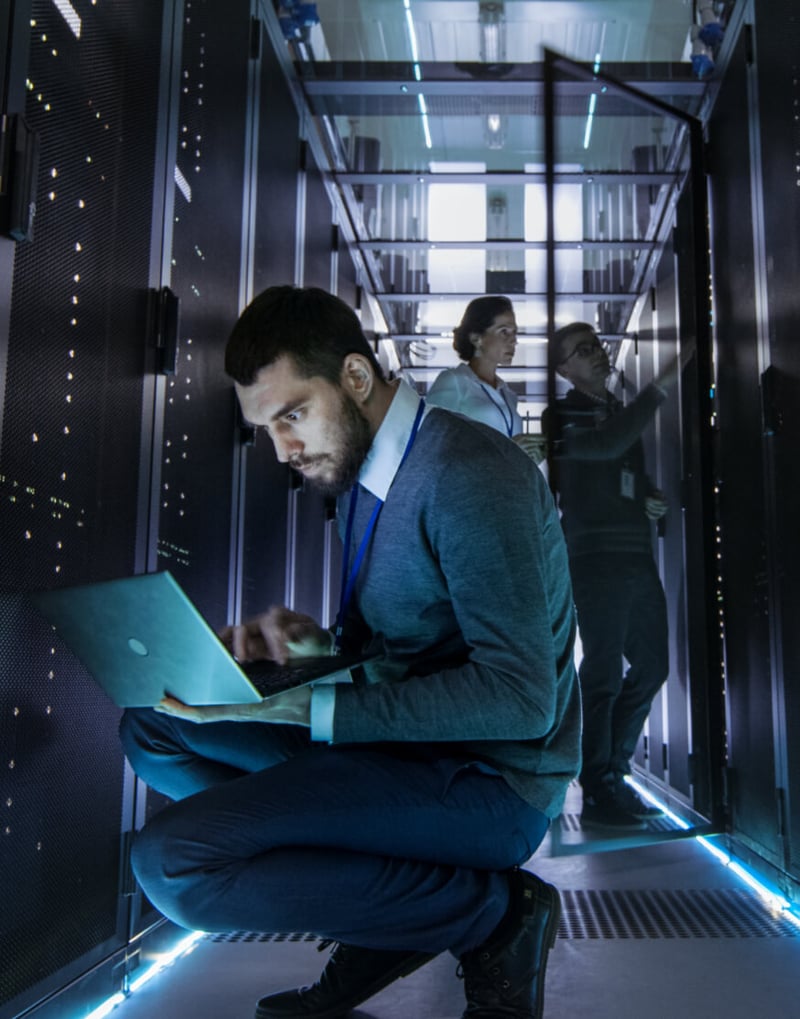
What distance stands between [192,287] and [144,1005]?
5.34ft

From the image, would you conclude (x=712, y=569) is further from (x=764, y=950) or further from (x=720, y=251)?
(x=764, y=950)

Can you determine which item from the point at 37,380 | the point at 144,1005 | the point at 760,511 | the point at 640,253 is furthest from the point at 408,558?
the point at 640,253

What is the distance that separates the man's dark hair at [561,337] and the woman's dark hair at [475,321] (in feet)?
1.35

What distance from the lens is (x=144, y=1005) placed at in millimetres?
1840

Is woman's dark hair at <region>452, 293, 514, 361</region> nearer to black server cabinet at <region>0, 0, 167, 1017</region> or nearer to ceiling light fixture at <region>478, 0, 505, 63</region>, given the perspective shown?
ceiling light fixture at <region>478, 0, 505, 63</region>

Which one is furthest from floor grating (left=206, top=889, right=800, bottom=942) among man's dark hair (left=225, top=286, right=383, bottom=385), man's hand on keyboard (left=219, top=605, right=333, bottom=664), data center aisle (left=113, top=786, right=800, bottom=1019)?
man's dark hair (left=225, top=286, right=383, bottom=385)

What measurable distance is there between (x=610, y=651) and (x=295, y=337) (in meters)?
2.26

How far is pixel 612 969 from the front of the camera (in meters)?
2.03

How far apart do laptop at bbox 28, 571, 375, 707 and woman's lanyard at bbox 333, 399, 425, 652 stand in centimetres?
15

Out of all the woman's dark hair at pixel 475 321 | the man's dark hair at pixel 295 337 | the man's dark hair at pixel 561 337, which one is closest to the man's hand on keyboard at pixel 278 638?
the man's dark hair at pixel 295 337

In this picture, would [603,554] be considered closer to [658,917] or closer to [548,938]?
[658,917]

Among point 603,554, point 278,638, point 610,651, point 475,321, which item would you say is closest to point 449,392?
point 475,321

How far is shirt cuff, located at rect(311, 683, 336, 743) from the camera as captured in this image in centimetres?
146

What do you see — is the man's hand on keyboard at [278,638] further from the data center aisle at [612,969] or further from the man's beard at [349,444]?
the data center aisle at [612,969]
